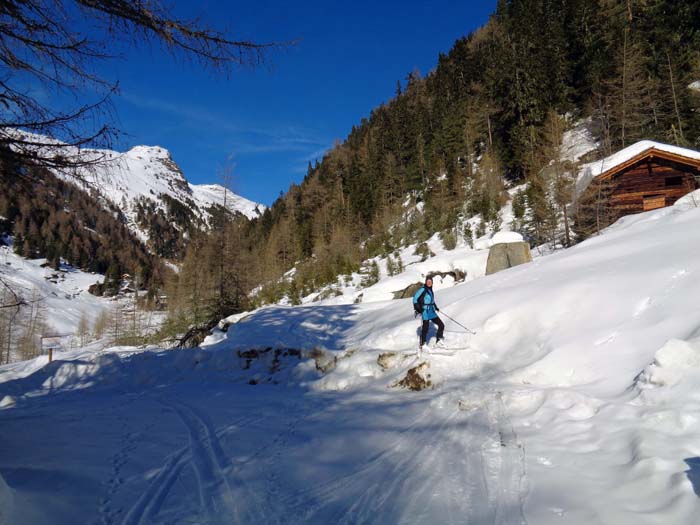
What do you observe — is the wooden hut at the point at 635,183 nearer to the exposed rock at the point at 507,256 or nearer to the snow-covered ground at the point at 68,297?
the exposed rock at the point at 507,256

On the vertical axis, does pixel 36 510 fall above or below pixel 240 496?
above

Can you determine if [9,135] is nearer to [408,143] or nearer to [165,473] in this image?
[165,473]

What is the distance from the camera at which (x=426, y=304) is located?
349 inches

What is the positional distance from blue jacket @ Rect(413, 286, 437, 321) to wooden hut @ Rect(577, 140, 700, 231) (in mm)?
13756

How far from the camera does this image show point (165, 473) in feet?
12.6

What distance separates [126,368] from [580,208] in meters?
22.1

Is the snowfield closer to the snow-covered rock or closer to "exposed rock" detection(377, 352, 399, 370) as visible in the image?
"exposed rock" detection(377, 352, 399, 370)

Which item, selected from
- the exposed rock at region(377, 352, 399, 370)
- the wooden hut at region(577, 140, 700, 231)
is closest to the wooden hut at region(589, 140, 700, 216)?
the wooden hut at region(577, 140, 700, 231)

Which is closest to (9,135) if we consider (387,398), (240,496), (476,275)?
(240,496)

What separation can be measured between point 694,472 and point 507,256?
14.5m

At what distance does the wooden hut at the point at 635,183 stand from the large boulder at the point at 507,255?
4.61 metres

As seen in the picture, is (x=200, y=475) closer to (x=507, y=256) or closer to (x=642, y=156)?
(x=507, y=256)

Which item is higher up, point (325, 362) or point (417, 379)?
point (325, 362)

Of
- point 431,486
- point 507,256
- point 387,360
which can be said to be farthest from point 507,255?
point 431,486
